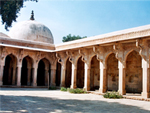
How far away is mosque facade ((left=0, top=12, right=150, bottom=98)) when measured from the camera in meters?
12.3

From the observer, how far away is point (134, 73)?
14.9 metres

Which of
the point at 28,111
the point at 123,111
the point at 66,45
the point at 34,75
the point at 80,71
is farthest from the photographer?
the point at 80,71

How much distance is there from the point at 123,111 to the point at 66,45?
10.7 meters

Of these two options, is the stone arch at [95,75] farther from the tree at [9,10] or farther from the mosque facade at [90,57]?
the tree at [9,10]

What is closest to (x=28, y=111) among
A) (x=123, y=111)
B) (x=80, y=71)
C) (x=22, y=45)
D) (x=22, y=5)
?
(x=123, y=111)

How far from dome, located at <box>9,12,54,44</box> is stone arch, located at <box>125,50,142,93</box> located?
1148 centimetres

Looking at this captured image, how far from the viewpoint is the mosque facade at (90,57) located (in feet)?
40.3

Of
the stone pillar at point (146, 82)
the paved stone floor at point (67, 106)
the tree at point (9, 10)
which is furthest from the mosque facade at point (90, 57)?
the tree at point (9, 10)

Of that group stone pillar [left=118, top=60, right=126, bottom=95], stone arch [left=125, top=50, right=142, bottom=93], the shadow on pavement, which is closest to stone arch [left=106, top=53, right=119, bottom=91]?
stone arch [left=125, top=50, right=142, bottom=93]

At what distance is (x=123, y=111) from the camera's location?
781 cm

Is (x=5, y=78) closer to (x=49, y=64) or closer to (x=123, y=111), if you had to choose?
(x=49, y=64)

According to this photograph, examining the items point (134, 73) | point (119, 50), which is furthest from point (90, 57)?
point (134, 73)

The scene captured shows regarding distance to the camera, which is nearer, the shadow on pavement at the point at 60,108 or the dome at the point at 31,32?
the shadow on pavement at the point at 60,108

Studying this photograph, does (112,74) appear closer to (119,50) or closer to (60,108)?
(119,50)
